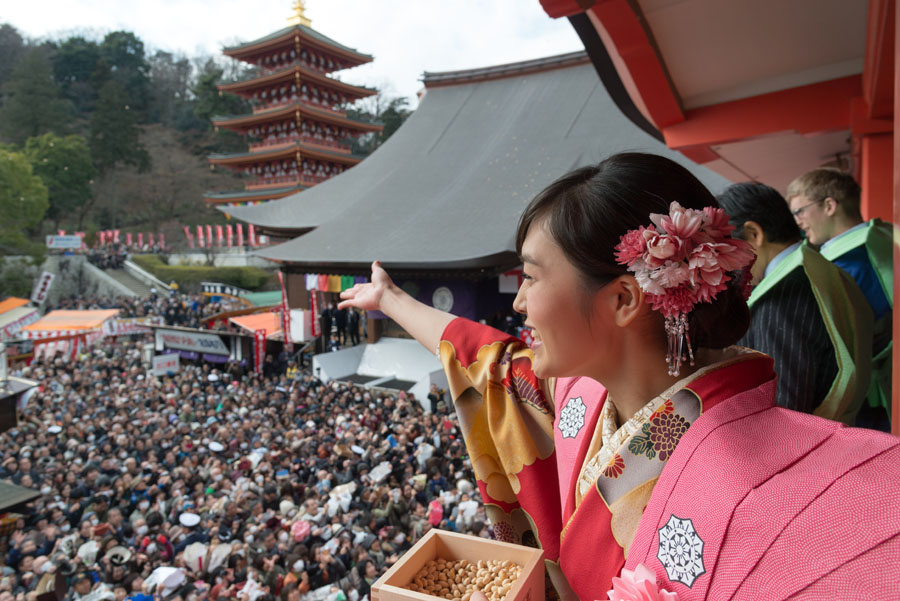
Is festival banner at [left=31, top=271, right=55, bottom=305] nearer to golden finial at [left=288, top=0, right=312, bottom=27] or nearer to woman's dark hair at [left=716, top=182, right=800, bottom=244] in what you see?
golden finial at [left=288, top=0, right=312, bottom=27]

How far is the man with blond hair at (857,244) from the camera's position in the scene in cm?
155

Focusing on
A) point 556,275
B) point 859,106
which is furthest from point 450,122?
point 556,275

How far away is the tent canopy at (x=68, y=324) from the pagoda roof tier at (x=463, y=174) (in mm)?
3699

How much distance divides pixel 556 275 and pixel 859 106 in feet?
9.63

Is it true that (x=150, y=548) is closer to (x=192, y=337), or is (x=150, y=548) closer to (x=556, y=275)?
(x=556, y=275)

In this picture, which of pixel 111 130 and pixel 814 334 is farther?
pixel 111 130

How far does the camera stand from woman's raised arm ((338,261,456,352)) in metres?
1.30

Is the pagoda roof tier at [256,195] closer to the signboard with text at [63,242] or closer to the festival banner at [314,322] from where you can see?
the signboard with text at [63,242]

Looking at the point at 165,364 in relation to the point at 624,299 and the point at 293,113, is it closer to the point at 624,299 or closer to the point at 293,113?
the point at 624,299

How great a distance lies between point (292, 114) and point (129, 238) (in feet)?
34.2

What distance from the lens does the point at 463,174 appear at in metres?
9.70

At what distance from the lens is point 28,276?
18.2m

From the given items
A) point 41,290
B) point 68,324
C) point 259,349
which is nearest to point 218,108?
point 41,290

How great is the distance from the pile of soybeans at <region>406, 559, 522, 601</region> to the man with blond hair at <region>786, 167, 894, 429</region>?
1282mm
